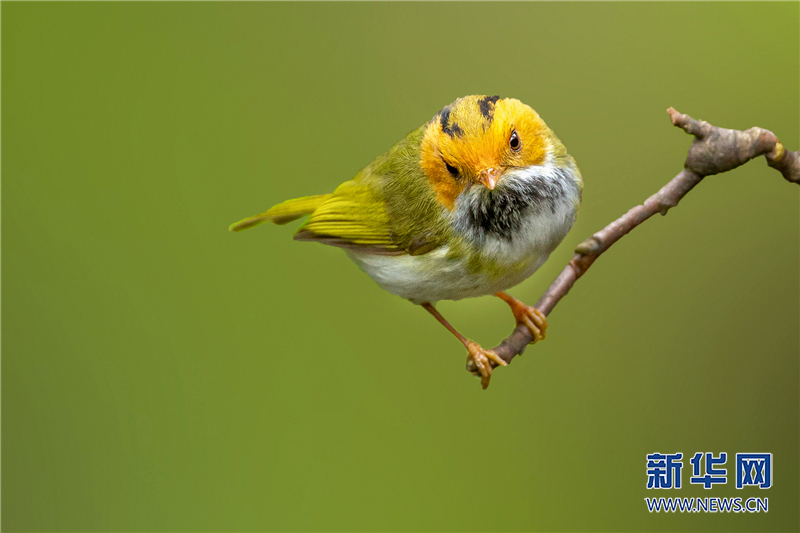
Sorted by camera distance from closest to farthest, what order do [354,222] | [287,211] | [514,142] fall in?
[514,142], [354,222], [287,211]

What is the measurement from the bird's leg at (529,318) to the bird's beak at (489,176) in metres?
0.81

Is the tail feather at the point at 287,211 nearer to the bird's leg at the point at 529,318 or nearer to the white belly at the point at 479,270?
the white belly at the point at 479,270

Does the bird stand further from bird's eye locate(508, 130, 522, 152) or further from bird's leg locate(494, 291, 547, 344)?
bird's leg locate(494, 291, 547, 344)

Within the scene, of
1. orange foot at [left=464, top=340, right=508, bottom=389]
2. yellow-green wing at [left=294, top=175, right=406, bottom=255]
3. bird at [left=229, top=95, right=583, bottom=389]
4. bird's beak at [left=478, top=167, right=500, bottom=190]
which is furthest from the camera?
orange foot at [left=464, top=340, right=508, bottom=389]

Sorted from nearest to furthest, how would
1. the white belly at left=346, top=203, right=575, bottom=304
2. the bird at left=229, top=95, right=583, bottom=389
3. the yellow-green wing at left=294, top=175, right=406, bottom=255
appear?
the bird at left=229, top=95, right=583, bottom=389 → the white belly at left=346, top=203, right=575, bottom=304 → the yellow-green wing at left=294, top=175, right=406, bottom=255

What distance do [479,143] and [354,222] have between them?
2.23 feet

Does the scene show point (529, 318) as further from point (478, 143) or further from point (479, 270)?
point (478, 143)

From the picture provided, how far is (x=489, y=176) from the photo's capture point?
1.80 meters

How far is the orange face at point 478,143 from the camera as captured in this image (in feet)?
6.02


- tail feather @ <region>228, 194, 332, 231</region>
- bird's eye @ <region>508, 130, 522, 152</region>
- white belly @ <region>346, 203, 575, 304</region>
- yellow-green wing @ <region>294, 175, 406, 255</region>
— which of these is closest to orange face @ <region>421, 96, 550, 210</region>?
bird's eye @ <region>508, 130, 522, 152</region>

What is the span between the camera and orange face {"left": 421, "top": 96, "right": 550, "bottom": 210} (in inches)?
72.3

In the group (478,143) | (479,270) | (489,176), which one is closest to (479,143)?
(478,143)

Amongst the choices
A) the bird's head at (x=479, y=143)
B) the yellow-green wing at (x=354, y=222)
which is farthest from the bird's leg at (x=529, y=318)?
the bird's head at (x=479, y=143)

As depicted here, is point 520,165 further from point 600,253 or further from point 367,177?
point 367,177
